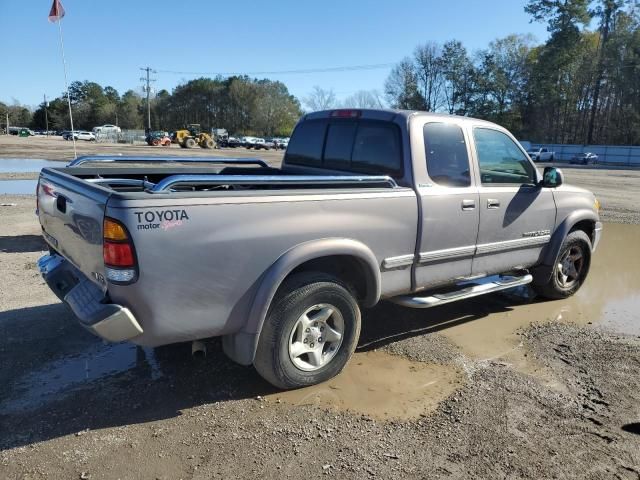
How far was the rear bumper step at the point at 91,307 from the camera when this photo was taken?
2.84m

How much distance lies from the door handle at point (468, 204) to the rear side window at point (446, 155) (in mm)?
159

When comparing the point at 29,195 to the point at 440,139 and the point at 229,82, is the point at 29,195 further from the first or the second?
the point at 229,82

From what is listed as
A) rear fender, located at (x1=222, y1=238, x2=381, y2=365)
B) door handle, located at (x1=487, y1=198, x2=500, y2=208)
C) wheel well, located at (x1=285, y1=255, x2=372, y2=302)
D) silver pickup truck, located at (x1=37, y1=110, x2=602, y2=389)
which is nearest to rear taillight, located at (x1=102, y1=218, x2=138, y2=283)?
silver pickup truck, located at (x1=37, y1=110, x2=602, y2=389)

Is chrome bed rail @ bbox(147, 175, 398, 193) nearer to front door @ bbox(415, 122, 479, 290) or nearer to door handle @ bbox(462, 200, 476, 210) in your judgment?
front door @ bbox(415, 122, 479, 290)

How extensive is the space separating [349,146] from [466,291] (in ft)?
5.74

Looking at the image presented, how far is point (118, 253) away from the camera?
2.77 m

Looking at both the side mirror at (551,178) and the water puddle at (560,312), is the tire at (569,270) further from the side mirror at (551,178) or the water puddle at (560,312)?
the side mirror at (551,178)

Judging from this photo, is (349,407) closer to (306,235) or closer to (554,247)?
(306,235)

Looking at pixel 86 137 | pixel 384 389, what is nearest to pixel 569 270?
pixel 384 389

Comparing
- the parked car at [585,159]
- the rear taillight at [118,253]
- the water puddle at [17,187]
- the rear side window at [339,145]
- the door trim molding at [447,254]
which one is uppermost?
the rear side window at [339,145]

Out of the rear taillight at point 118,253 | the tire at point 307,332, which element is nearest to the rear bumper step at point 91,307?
the rear taillight at point 118,253

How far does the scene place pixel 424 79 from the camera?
89.5 m

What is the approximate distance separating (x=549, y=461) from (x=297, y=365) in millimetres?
1712

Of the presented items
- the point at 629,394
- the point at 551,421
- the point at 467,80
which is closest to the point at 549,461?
the point at 551,421
